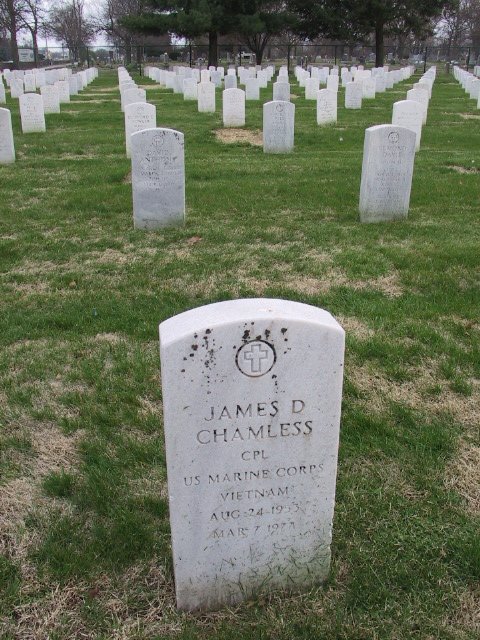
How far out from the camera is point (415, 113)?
11.4 metres

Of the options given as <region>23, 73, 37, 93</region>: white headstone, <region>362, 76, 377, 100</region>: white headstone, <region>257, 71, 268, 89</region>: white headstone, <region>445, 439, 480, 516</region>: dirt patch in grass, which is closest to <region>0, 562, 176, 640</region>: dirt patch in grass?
<region>445, 439, 480, 516</region>: dirt patch in grass

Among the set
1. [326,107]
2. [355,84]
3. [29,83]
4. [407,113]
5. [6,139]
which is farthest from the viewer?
[29,83]

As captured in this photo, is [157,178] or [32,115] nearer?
[157,178]

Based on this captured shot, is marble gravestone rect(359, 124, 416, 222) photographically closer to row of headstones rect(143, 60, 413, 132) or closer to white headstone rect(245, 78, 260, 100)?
row of headstones rect(143, 60, 413, 132)

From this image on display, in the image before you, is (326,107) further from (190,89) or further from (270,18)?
(270,18)

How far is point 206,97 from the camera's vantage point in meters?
19.1

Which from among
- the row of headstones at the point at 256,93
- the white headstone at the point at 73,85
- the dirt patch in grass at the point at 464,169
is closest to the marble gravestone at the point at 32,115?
the row of headstones at the point at 256,93

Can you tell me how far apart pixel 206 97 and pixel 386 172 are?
42.7ft

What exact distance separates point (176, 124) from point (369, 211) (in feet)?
33.9

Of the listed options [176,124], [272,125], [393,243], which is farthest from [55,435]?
[176,124]

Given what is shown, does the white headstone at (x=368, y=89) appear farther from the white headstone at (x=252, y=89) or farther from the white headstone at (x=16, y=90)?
the white headstone at (x=16, y=90)

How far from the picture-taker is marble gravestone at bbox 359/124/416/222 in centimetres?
728

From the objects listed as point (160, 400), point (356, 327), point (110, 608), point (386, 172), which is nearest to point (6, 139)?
point (386, 172)

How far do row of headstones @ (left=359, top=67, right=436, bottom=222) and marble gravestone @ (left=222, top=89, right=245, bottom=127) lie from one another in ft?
27.8
